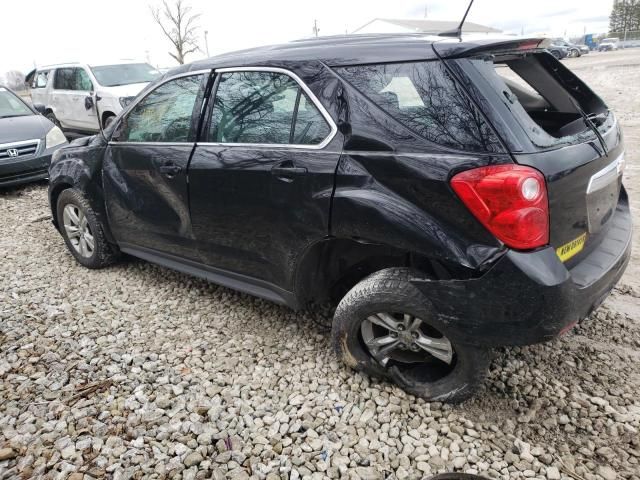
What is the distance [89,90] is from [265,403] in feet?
31.1

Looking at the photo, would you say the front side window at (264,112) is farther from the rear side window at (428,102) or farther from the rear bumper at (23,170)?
the rear bumper at (23,170)

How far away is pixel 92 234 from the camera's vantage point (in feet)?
13.2

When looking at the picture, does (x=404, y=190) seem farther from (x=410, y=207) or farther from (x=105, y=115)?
(x=105, y=115)

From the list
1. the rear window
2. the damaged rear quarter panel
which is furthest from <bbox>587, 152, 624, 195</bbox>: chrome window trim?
the damaged rear quarter panel

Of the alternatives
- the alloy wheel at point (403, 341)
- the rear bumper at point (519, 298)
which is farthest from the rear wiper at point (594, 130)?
the alloy wheel at point (403, 341)

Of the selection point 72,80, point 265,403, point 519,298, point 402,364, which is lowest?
point 265,403

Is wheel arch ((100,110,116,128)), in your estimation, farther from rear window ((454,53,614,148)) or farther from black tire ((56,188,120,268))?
rear window ((454,53,614,148))

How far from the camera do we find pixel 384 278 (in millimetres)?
2350

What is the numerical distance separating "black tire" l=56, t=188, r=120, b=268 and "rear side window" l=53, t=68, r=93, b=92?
266 inches

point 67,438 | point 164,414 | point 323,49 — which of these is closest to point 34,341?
point 67,438

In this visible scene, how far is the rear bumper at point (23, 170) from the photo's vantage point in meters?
6.67

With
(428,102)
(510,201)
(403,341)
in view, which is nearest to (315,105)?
(428,102)

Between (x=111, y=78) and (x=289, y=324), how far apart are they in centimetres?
881

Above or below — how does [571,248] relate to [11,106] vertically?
below
